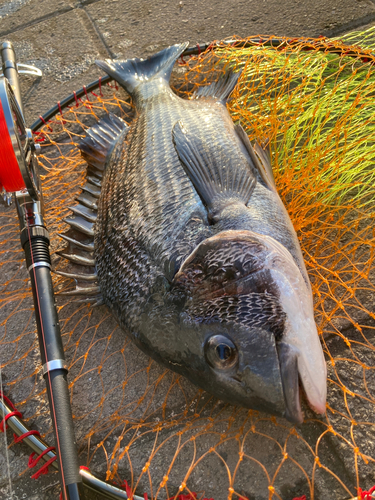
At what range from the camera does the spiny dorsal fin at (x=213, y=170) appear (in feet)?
6.81

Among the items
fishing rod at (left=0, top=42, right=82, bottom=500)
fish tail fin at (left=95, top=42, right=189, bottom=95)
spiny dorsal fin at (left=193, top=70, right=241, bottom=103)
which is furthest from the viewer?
fish tail fin at (left=95, top=42, right=189, bottom=95)

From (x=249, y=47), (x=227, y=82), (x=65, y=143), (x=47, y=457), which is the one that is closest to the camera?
(x=47, y=457)

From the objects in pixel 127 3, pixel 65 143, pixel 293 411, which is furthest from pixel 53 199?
pixel 127 3

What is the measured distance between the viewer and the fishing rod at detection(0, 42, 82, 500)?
5.66 ft

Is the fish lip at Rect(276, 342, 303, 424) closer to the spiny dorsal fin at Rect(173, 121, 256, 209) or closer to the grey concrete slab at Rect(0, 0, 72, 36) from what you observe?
the spiny dorsal fin at Rect(173, 121, 256, 209)

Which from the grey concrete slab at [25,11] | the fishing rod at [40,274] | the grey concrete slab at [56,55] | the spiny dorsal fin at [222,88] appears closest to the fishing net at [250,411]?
the spiny dorsal fin at [222,88]

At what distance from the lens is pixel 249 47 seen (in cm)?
331

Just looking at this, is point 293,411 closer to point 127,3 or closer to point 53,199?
point 53,199

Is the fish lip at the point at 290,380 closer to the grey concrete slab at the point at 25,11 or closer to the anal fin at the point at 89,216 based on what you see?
the anal fin at the point at 89,216

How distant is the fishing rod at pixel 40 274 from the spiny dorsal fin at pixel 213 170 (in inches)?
32.4

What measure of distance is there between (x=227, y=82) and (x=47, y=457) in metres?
2.60

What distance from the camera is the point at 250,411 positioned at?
198cm

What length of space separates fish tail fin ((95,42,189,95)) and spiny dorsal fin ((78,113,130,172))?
43 centimetres

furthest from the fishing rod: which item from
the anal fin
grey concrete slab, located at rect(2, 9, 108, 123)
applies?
grey concrete slab, located at rect(2, 9, 108, 123)
